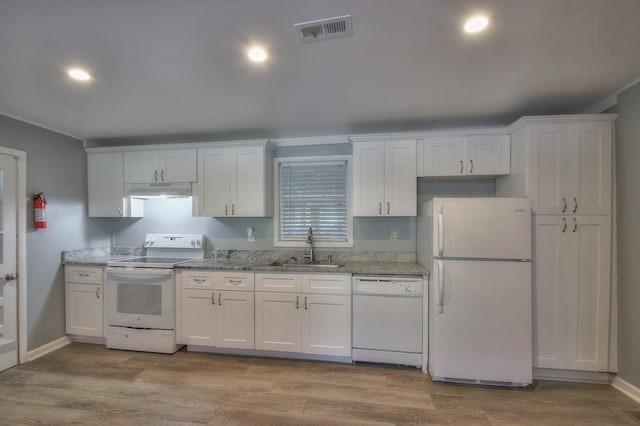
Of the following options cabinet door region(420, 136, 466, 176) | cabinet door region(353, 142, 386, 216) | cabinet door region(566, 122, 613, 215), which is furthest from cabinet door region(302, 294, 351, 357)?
cabinet door region(566, 122, 613, 215)

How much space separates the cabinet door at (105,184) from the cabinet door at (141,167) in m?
0.10

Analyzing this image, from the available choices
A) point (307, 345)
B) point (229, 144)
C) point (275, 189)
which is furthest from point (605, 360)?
point (229, 144)

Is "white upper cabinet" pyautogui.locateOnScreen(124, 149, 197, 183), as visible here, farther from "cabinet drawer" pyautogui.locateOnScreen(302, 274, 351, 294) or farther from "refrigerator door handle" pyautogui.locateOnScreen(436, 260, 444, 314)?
"refrigerator door handle" pyautogui.locateOnScreen(436, 260, 444, 314)

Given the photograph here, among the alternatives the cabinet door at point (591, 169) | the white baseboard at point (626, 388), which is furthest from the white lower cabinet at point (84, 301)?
the white baseboard at point (626, 388)

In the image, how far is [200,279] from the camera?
2846mm

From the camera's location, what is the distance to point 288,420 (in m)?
1.88

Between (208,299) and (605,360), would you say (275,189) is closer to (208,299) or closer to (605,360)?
(208,299)

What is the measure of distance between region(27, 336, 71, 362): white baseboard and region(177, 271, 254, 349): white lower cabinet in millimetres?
1464

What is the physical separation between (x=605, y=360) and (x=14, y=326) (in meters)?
5.51

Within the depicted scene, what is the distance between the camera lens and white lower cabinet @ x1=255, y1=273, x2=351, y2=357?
263 cm

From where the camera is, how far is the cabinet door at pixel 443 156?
2.75m

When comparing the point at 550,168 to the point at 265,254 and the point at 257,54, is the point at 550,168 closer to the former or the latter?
the point at 257,54

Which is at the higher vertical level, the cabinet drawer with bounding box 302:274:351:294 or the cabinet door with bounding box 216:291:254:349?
the cabinet drawer with bounding box 302:274:351:294

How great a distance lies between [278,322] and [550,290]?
2.53 m
